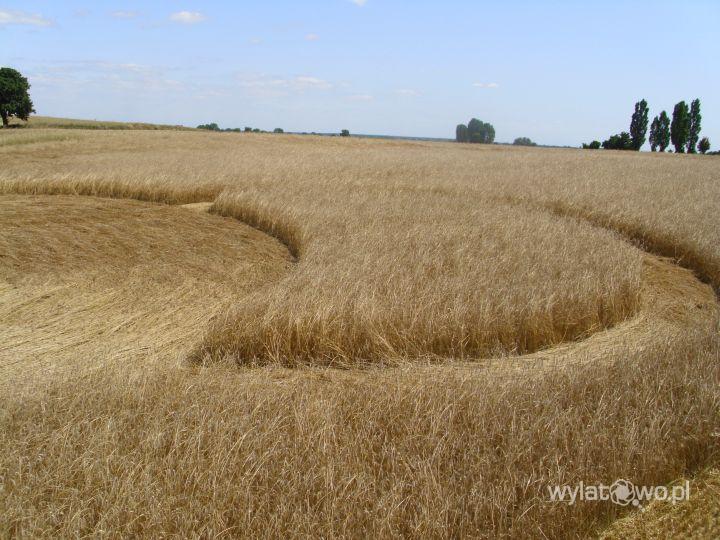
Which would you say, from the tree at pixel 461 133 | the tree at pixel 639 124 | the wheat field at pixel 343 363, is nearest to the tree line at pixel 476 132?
the tree at pixel 461 133

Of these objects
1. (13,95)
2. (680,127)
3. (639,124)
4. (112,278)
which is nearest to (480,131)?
(639,124)

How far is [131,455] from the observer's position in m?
2.63

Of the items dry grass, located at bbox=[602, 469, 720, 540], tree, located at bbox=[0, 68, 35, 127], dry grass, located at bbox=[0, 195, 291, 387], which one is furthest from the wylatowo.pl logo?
tree, located at bbox=[0, 68, 35, 127]

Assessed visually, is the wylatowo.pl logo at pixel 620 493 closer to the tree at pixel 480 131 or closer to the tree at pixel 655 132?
the tree at pixel 655 132

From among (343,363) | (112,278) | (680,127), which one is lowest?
(343,363)

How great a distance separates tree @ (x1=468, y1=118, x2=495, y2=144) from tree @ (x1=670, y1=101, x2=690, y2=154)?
146 ft

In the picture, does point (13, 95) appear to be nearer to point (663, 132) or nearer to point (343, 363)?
point (343, 363)

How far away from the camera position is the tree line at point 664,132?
175ft

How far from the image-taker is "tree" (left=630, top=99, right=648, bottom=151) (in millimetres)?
57562

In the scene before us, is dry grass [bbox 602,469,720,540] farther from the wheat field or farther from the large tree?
the large tree

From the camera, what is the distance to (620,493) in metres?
2.50

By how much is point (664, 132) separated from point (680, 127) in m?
3.05

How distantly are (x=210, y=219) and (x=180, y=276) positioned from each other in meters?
2.40

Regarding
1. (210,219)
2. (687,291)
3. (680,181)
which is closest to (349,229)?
(210,219)
